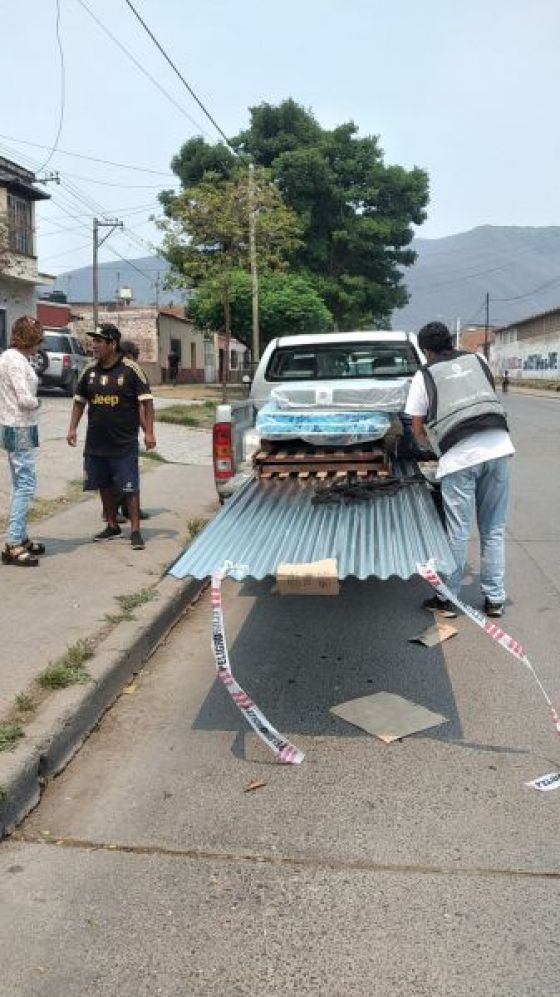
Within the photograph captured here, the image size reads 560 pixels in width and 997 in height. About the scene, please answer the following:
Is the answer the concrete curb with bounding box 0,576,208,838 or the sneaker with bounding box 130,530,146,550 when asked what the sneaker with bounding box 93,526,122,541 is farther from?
the concrete curb with bounding box 0,576,208,838

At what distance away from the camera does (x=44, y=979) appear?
A: 8.16 ft

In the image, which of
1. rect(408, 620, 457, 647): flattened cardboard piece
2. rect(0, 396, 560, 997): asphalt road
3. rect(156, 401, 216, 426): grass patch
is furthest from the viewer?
rect(156, 401, 216, 426): grass patch

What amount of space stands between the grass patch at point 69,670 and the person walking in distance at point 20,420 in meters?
2.07

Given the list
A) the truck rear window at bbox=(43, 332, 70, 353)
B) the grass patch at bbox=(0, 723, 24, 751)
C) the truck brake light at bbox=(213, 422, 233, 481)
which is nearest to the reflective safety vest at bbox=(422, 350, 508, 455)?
the truck brake light at bbox=(213, 422, 233, 481)

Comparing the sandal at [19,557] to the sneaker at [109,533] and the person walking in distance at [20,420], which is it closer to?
the person walking in distance at [20,420]

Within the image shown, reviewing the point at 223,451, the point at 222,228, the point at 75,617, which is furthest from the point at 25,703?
the point at 222,228

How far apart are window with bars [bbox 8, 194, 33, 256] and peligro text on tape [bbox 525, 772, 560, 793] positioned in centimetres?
2697

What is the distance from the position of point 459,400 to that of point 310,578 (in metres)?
1.92

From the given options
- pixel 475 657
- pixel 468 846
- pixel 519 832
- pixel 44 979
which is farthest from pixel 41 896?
pixel 475 657

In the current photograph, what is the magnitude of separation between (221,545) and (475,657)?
5.74 feet

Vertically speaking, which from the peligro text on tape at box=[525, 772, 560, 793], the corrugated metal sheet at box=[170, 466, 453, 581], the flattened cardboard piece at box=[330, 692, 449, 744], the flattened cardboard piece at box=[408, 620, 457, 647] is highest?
the corrugated metal sheet at box=[170, 466, 453, 581]

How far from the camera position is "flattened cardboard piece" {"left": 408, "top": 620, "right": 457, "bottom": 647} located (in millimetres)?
5326

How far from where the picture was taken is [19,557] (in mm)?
6590

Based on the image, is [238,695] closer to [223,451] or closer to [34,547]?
[223,451]
